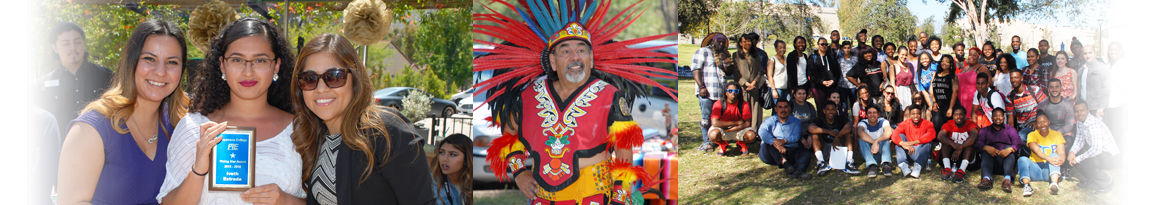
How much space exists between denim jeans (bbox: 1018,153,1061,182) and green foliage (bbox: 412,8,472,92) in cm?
450

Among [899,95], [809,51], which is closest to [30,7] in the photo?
[809,51]

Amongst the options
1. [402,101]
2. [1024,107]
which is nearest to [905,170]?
[1024,107]

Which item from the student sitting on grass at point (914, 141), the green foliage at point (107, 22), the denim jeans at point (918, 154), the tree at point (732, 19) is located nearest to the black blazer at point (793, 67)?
Result: the tree at point (732, 19)

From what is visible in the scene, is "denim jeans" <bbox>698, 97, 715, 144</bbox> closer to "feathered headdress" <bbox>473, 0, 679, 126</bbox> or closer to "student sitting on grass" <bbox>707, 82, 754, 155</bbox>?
"student sitting on grass" <bbox>707, 82, 754, 155</bbox>

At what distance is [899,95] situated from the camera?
5773 millimetres

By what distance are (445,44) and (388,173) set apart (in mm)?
3154

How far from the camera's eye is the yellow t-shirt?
5.09 meters

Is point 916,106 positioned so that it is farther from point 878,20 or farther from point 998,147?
point 878,20

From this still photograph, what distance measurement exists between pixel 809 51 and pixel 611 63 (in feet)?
13.0

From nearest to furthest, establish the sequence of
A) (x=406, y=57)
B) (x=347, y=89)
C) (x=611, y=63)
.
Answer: (x=347, y=89) < (x=611, y=63) < (x=406, y=57)

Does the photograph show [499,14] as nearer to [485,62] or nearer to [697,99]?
[485,62]

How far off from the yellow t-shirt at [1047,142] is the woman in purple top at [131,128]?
5866mm

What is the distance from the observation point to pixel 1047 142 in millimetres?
5113

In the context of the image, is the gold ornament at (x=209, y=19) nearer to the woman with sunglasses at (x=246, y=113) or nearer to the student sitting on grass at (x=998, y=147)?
the woman with sunglasses at (x=246, y=113)
